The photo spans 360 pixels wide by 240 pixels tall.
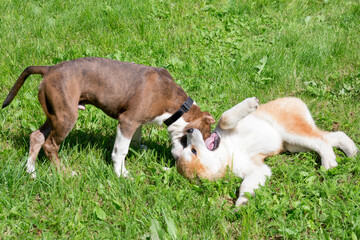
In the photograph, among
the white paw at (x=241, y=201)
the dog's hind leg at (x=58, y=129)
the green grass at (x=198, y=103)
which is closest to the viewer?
the green grass at (x=198, y=103)

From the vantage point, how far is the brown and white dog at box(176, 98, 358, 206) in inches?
151

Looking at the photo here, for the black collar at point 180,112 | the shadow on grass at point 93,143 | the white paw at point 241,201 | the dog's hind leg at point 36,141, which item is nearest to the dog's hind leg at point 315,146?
the white paw at point 241,201

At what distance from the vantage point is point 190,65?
564 centimetres

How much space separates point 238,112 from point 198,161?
2.17ft

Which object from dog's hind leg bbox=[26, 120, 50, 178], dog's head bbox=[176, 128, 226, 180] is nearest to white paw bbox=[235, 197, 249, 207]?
dog's head bbox=[176, 128, 226, 180]

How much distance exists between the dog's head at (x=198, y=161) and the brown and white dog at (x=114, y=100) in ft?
0.63

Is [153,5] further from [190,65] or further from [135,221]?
[135,221]

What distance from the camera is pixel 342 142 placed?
4.23m

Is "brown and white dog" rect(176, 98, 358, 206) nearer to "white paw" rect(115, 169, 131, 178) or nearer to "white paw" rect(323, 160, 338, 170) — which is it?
"white paw" rect(323, 160, 338, 170)

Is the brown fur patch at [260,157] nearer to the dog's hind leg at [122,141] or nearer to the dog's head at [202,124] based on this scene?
the dog's head at [202,124]

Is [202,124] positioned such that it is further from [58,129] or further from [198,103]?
[58,129]

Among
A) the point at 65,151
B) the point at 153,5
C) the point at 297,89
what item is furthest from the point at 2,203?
the point at 153,5

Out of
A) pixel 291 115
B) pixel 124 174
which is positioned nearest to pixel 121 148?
pixel 124 174

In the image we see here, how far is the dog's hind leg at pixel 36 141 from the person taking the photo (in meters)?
3.92
